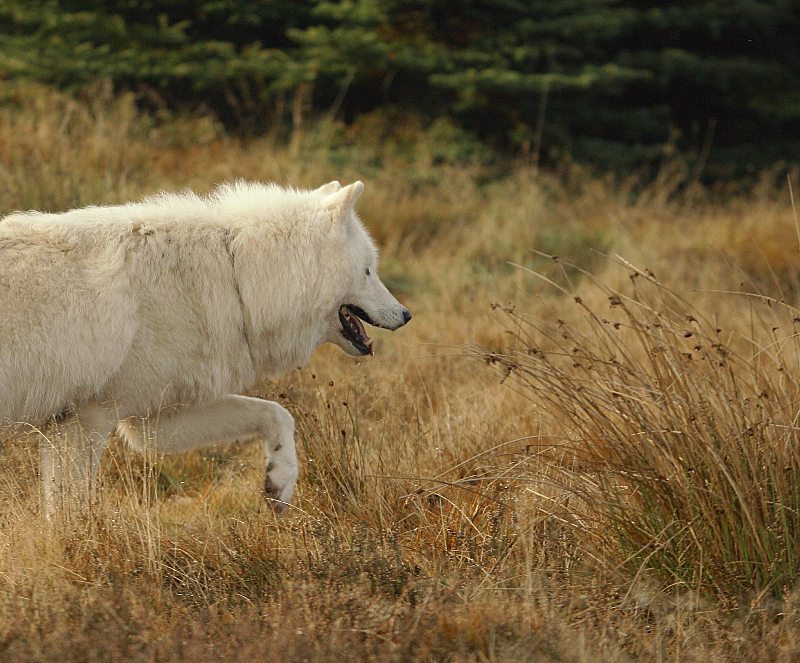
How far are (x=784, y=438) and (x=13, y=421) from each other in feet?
9.44

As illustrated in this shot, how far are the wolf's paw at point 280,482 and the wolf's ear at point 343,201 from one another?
111cm

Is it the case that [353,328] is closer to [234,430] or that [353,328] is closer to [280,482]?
[234,430]

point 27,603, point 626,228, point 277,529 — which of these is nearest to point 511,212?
point 626,228

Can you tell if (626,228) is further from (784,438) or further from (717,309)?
(784,438)

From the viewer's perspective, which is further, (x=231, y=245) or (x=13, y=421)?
(x=231, y=245)

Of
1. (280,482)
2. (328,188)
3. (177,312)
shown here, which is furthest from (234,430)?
(328,188)

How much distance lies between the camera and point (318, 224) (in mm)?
4867

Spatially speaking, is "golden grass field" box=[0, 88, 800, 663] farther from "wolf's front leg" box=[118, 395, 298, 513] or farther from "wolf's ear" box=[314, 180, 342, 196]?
"wolf's ear" box=[314, 180, 342, 196]

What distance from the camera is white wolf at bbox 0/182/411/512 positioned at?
4.25 m

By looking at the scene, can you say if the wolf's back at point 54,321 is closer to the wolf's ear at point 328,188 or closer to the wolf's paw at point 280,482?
the wolf's paw at point 280,482

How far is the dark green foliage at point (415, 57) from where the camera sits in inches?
462

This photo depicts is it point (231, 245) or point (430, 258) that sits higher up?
point (231, 245)

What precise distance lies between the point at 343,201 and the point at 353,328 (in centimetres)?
62

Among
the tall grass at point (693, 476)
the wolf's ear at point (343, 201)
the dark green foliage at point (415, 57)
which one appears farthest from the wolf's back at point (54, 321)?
the dark green foliage at point (415, 57)
